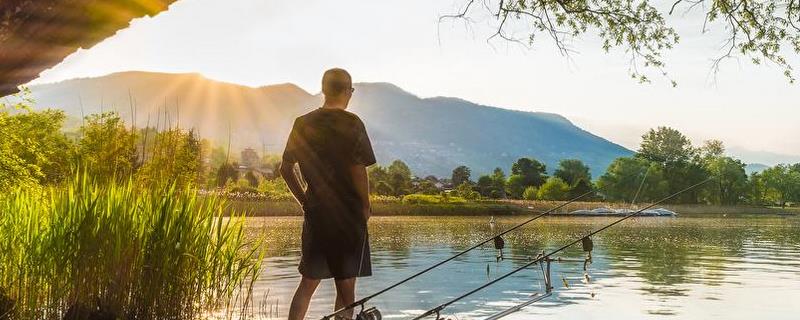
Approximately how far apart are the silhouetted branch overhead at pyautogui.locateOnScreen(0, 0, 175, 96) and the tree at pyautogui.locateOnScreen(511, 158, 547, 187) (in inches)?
5998

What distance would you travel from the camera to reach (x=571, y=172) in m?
163

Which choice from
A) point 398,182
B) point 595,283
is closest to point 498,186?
point 398,182

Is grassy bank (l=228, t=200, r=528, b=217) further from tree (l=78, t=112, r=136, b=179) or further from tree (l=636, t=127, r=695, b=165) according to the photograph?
tree (l=78, t=112, r=136, b=179)

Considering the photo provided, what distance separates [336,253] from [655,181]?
5326 inches

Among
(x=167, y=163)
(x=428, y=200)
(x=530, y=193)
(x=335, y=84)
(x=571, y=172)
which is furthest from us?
(x=571, y=172)

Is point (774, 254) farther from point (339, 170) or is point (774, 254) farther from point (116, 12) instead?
point (116, 12)

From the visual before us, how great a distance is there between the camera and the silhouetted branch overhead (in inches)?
43.9

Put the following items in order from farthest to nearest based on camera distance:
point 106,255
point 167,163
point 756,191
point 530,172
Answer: point 530,172, point 756,191, point 167,163, point 106,255

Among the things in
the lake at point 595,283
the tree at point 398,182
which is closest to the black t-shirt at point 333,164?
the lake at point 595,283

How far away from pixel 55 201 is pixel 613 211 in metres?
113

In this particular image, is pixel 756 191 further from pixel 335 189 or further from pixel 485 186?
pixel 335 189

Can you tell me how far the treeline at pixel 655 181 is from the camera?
135250mm

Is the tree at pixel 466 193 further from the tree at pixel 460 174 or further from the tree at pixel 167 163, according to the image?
the tree at pixel 167 163

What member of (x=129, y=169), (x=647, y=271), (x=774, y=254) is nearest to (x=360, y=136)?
(x=129, y=169)
